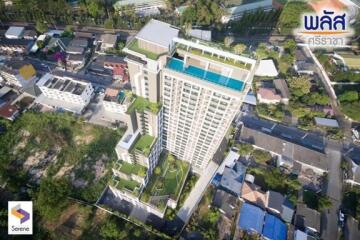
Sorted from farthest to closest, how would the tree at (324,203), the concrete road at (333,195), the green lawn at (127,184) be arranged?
the tree at (324,203), the concrete road at (333,195), the green lawn at (127,184)

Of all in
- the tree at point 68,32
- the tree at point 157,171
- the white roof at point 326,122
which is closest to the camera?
the tree at point 157,171

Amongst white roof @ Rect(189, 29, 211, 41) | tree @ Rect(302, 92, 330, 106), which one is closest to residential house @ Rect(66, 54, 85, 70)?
white roof @ Rect(189, 29, 211, 41)

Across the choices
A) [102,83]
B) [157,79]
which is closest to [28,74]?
[102,83]

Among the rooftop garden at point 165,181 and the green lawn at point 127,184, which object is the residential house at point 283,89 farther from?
the green lawn at point 127,184

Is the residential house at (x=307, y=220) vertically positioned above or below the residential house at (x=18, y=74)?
below

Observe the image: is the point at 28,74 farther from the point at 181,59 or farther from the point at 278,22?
the point at 278,22

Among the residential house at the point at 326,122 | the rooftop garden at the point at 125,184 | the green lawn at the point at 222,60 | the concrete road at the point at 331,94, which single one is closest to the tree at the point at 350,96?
the concrete road at the point at 331,94

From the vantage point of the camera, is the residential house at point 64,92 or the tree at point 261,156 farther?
the residential house at point 64,92

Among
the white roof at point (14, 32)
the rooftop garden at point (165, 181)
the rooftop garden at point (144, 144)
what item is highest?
the white roof at point (14, 32)
